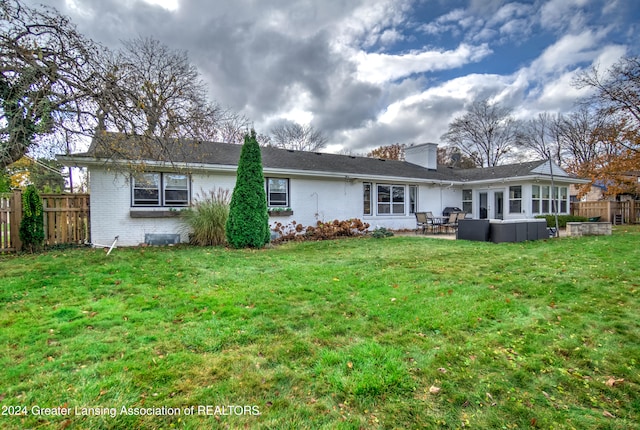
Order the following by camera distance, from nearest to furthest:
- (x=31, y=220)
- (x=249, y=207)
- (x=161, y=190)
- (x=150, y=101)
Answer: (x=150, y=101), (x=31, y=220), (x=249, y=207), (x=161, y=190)

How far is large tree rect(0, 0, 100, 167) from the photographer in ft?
18.4

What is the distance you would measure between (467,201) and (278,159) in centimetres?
1150

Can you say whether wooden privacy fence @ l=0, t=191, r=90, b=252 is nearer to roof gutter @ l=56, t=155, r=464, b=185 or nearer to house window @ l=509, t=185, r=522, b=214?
roof gutter @ l=56, t=155, r=464, b=185

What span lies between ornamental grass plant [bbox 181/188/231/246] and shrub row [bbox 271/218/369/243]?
81.2 inches

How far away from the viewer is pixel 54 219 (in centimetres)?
880

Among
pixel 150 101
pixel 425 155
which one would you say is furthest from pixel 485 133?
pixel 150 101

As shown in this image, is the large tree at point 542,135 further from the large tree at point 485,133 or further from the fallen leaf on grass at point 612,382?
the fallen leaf on grass at point 612,382

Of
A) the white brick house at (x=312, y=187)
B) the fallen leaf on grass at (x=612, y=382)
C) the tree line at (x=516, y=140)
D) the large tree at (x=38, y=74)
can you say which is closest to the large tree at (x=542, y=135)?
the tree line at (x=516, y=140)

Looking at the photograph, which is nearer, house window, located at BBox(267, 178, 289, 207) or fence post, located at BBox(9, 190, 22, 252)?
fence post, located at BBox(9, 190, 22, 252)

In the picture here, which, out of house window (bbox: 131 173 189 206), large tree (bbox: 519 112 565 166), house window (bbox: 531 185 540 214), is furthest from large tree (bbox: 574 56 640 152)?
house window (bbox: 131 173 189 206)

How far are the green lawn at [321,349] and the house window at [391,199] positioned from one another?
917 centimetres

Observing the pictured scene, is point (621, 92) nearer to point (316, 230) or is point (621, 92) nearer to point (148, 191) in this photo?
point (316, 230)

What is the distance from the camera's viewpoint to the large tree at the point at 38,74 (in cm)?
561

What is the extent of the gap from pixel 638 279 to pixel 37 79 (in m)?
11.3
